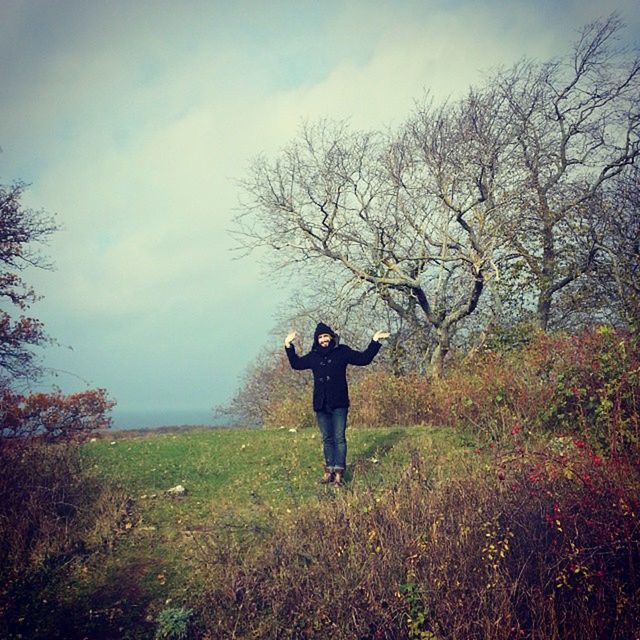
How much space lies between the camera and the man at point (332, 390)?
7.34 meters

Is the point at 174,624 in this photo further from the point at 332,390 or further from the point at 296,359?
the point at 296,359

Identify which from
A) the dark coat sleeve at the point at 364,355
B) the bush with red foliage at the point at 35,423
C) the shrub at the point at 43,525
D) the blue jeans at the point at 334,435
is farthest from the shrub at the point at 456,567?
the bush with red foliage at the point at 35,423

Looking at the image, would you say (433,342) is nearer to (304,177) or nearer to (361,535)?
(304,177)

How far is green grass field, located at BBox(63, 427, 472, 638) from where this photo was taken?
4.85m

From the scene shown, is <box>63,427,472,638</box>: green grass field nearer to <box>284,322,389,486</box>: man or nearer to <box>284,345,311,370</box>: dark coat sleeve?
<box>284,322,389,486</box>: man

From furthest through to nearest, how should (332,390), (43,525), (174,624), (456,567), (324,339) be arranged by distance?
(324,339), (332,390), (43,525), (456,567), (174,624)

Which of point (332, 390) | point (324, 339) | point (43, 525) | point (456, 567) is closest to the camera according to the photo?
point (456, 567)

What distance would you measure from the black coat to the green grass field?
118 centimetres

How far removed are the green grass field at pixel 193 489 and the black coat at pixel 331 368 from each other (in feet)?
3.87

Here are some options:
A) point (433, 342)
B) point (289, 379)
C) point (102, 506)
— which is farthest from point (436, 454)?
point (289, 379)

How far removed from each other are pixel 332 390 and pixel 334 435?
0.65m

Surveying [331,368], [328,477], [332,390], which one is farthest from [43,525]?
[331,368]

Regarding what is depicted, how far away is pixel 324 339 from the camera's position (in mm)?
7605

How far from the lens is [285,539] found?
17.0 ft
